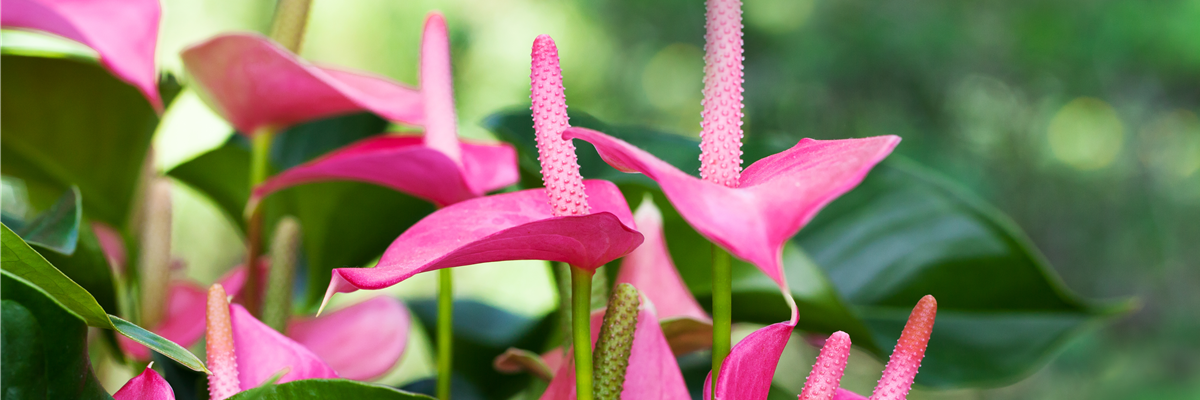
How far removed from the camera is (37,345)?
0.42 ft

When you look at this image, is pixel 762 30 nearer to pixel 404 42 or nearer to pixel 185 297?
pixel 404 42

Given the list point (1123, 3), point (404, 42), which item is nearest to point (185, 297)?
point (404, 42)

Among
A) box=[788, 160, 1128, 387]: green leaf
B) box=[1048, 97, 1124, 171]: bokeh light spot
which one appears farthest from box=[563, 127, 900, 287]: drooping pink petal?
box=[1048, 97, 1124, 171]: bokeh light spot

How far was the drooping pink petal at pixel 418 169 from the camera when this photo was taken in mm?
187

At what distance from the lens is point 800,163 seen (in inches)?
5.1

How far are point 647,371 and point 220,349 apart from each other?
8 centimetres

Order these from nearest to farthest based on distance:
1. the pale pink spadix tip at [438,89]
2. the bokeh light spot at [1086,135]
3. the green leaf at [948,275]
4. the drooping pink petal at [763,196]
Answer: the drooping pink petal at [763,196], the pale pink spadix tip at [438,89], the green leaf at [948,275], the bokeh light spot at [1086,135]

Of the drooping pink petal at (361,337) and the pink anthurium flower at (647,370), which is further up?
the pink anthurium flower at (647,370)

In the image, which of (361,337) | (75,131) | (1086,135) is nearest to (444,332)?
(361,337)

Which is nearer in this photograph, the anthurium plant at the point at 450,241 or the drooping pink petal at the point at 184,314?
the anthurium plant at the point at 450,241

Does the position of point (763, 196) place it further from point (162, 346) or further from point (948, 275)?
point (948, 275)

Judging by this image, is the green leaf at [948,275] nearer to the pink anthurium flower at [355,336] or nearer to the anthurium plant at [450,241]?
the anthurium plant at [450,241]

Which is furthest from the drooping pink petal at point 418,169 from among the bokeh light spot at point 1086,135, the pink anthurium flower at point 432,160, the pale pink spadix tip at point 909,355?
the bokeh light spot at point 1086,135

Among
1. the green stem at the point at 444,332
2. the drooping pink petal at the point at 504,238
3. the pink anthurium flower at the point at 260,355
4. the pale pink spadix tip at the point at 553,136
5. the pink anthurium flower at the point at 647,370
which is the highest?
the pale pink spadix tip at the point at 553,136
